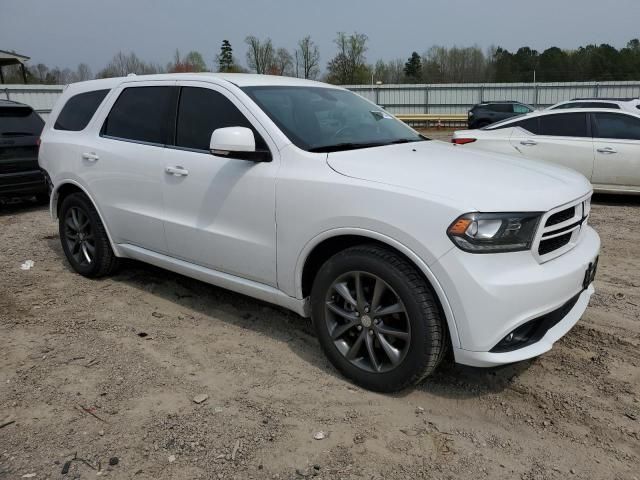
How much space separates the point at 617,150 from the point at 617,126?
18.4 inches

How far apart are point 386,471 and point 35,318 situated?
10.4 feet

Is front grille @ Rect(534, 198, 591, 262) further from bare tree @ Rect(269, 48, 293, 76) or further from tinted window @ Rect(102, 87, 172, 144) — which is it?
bare tree @ Rect(269, 48, 293, 76)

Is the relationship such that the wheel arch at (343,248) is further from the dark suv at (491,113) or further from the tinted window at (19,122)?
the dark suv at (491,113)

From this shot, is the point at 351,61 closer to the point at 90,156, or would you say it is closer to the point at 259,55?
the point at 259,55

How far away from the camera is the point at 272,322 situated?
4.15 metres

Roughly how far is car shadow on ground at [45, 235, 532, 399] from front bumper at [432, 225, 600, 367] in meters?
0.52

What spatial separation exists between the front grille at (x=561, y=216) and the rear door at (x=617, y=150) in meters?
5.70

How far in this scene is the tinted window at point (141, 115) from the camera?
13.8 ft

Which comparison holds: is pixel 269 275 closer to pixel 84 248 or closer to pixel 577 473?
pixel 577 473

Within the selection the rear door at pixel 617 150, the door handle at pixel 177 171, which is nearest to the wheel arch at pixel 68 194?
the door handle at pixel 177 171

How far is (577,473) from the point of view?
2.49 m

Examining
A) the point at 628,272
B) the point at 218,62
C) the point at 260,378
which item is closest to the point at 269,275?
the point at 260,378

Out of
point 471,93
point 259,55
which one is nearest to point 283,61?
point 259,55

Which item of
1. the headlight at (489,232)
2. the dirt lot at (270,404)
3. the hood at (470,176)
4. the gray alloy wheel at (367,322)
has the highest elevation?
the hood at (470,176)
